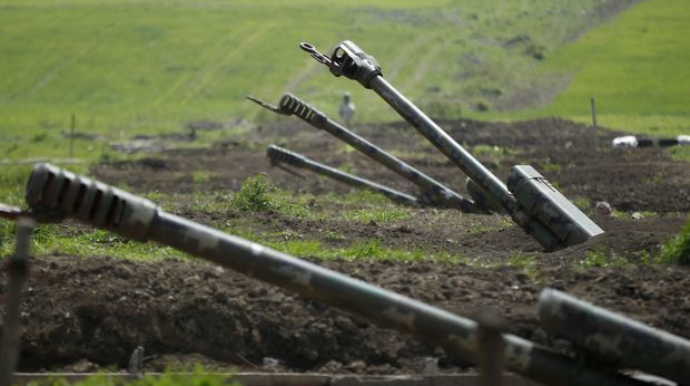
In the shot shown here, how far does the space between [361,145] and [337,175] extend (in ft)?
9.30

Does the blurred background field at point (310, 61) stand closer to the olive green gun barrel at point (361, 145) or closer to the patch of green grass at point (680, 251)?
the olive green gun barrel at point (361, 145)

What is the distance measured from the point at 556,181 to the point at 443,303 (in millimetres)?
16602

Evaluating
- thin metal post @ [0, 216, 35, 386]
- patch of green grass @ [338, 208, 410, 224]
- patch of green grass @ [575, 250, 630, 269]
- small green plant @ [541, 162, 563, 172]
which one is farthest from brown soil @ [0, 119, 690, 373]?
small green plant @ [541, 162, 563, 172]

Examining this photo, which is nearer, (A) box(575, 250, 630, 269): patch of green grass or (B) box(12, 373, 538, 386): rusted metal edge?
(B) box(12, 373, 538, 386): rusted metal edge

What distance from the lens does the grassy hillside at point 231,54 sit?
6259 cm

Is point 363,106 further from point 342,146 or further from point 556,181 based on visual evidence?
point 556,181

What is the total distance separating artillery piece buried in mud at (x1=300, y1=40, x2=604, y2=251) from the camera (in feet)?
50.4

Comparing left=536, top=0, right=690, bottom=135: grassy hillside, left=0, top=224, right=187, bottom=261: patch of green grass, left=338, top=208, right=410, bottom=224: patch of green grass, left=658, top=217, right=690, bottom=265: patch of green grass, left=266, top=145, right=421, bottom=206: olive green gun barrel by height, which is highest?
left=658, top=217, right=690, bottom=265: patch of green grass

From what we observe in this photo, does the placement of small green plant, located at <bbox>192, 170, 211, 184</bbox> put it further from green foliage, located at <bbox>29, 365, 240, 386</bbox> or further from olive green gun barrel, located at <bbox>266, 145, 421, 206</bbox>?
green foliage, located at <bbox>29, 365, 240, 386</bbox>

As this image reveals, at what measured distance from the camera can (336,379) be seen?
10516 millimetres

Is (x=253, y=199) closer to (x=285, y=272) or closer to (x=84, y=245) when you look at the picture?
(x=84, y=245)

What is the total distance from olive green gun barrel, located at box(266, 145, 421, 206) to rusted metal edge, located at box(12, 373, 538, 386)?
41.6 feet

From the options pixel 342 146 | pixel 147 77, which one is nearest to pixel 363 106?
pixel 147 77

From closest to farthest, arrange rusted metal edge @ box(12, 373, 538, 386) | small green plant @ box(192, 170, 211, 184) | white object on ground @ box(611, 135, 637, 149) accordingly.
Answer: rusted metal edge @ box(12, 373, 538, 386)
small green plant @ box(192, 170, 211, 184)
white object on ground @ box(611, 135, 637, 149)
